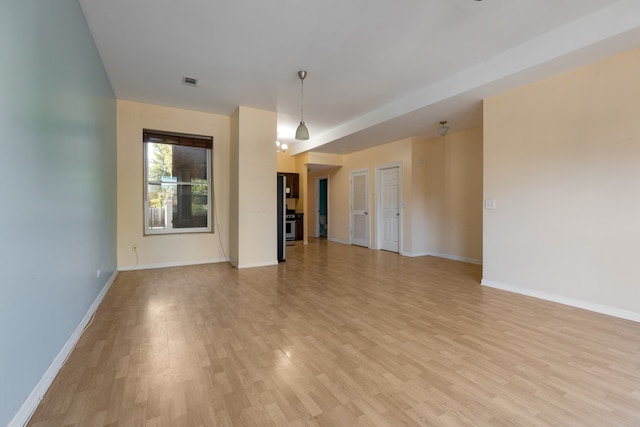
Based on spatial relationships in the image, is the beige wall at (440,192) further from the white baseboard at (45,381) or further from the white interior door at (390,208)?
the white baseboard at (45,381)

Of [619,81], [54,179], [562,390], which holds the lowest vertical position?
[562,390]

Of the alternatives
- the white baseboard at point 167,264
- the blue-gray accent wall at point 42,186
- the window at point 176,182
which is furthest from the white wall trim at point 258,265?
the blue-gray accent wall at point 42,186

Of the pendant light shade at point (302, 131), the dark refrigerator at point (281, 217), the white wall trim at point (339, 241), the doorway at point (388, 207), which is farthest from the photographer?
the white wall trim at point (339, 241)

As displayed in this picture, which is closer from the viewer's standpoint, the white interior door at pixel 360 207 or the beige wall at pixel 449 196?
the beige wall at pixel 449 196

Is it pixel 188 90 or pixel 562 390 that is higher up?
pixel 188 90

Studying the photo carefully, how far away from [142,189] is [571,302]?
20.6 feet

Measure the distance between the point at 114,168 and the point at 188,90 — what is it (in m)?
1.68

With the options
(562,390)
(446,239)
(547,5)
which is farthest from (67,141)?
(446,239)

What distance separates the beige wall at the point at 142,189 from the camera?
4672 millimetres

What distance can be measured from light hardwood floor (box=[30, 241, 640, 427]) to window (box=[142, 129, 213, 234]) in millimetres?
1800

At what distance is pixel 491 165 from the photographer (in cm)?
383

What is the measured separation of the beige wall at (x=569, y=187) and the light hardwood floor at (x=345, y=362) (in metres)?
0.33

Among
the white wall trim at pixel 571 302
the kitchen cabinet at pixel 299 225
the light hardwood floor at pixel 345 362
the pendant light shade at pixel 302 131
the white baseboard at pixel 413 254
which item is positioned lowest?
the light hardwood floor at pixel 345 362

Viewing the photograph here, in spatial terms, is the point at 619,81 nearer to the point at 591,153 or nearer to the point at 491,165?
the point at 591,153
